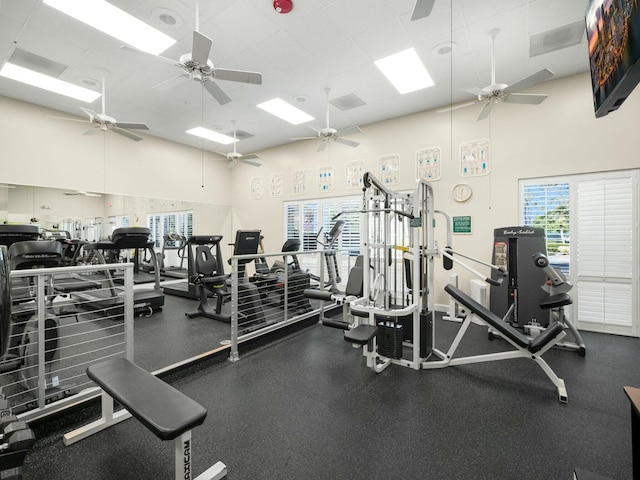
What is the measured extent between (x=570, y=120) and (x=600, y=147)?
0.56 m

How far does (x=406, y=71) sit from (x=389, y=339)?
377 centimetres

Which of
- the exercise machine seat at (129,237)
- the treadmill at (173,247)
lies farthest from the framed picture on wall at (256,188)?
the exercise machine seat at (129,237)

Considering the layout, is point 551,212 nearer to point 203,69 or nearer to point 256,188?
point 203,69

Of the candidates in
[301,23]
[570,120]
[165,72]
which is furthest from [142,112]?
[570,120]

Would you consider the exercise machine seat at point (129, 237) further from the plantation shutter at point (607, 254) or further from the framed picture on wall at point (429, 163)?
the plantation shutter at point (607, 254)

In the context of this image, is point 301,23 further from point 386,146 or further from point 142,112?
point 142,112

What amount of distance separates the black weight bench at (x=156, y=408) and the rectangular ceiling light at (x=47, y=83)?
4.90 m

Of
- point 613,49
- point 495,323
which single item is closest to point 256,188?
point 495,323

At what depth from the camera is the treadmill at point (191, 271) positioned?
5047mm

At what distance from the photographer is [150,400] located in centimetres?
149

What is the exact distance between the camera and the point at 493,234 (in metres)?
4.65

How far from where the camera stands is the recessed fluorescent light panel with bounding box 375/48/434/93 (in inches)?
153

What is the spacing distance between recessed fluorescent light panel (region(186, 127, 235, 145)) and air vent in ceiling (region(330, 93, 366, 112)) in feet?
9.98

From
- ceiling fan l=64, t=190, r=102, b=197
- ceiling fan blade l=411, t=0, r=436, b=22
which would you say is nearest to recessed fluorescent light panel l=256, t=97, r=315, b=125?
ceiling fan blade l=411, t=0, r=436, b=22
